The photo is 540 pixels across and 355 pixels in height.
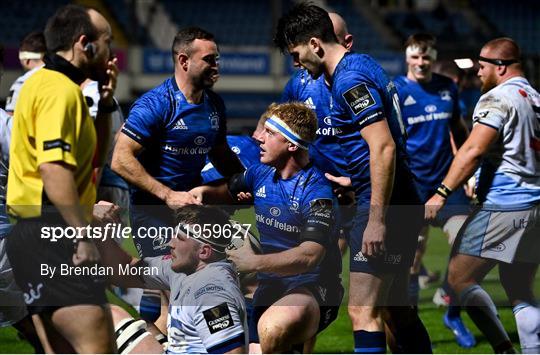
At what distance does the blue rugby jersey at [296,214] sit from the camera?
536cm

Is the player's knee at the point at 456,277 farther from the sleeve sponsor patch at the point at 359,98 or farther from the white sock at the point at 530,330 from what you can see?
the sleeve sponsor patch at the point at 359,98

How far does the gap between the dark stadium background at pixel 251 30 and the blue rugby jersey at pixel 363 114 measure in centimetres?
1543

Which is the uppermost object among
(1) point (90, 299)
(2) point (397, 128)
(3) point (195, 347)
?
(2) point (397, 128)

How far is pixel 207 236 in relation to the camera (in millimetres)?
5305

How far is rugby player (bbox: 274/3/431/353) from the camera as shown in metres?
5.21

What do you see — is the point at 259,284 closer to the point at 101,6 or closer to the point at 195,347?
the point at 195,347

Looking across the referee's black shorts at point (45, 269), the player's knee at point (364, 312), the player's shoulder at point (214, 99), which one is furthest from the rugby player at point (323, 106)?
the referee's black shorts at point (45, 269)

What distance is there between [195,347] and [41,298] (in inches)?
35.7

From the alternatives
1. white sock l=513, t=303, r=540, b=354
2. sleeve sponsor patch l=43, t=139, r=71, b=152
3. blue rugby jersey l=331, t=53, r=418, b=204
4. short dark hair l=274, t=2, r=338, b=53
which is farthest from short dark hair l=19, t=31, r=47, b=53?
white sock l=513, t=303, r=540, b=354

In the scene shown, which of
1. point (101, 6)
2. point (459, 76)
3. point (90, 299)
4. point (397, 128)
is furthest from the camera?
point (101, 6)

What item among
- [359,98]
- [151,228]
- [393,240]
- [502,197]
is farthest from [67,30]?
[502,197]

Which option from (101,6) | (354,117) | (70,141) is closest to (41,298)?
(70,141)

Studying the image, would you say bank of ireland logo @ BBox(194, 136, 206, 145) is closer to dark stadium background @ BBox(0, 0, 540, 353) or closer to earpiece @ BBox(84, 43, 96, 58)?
earpiece @ BBox(84, 43, 96, 58)

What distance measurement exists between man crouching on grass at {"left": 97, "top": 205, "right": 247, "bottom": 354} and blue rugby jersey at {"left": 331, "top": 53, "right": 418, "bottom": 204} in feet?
2.49
